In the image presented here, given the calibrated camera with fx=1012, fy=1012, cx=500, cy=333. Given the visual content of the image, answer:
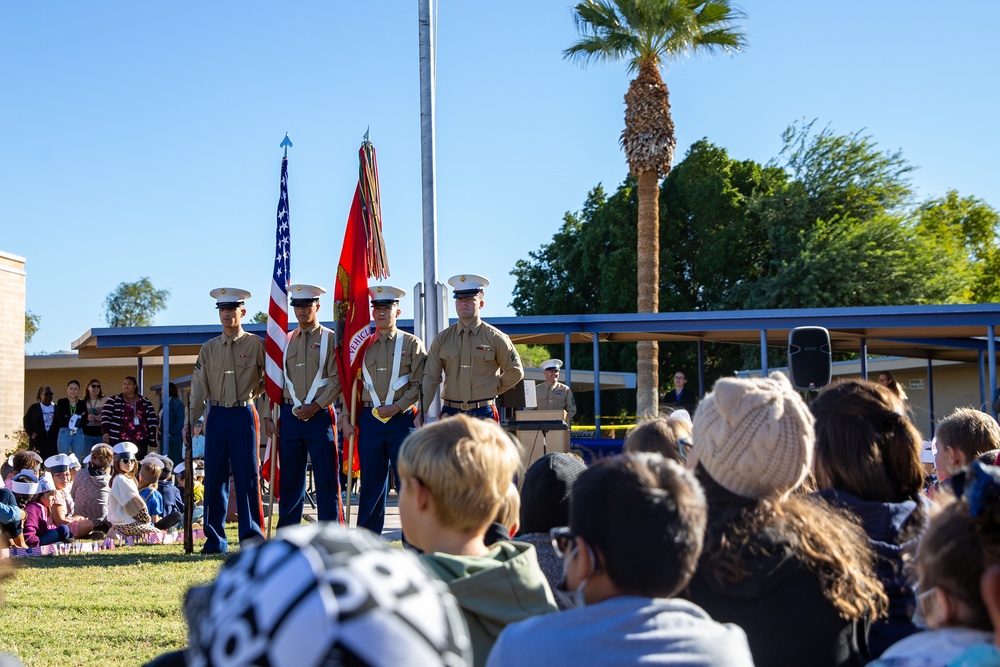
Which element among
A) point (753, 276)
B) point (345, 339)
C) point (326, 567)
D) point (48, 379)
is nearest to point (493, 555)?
point (326, 567)

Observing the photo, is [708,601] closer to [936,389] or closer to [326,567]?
[326,567]

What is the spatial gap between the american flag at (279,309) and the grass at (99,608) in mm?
1565

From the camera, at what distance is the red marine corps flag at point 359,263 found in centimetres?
911

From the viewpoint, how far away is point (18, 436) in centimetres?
2209

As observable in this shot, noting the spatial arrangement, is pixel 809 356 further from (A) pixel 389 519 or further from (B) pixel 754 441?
(B) pixel 754 441

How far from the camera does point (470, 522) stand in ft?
8.70

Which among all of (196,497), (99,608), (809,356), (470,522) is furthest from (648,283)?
(470,522)

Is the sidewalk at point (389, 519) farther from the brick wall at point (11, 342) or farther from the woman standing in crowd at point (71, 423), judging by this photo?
the brick wall at point (11, 342)

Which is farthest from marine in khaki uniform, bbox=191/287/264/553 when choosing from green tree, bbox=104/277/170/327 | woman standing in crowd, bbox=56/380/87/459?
green tree, bbox=104/277/170/327

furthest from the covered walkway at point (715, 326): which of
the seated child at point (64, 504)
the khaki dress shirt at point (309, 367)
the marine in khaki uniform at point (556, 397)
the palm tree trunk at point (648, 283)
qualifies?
the khaki dress shirt at point (309, 367)

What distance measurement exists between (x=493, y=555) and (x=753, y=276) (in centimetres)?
3489

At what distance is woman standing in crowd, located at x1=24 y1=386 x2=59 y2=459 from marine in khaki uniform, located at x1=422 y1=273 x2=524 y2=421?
29.5 feet

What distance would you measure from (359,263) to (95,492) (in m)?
3.74

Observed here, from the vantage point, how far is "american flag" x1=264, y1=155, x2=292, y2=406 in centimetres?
888
